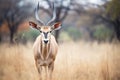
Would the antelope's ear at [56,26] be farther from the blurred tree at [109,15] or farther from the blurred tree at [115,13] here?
the blurred tree at [115,13]

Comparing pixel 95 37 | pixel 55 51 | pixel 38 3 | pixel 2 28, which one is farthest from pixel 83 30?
pixel 2 28

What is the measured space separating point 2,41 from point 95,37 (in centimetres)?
81

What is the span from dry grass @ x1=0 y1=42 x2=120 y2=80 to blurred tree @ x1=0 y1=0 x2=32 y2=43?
0.64 feet

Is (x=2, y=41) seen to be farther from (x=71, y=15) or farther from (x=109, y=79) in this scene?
(x=109, y=79)

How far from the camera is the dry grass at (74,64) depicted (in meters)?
2.21

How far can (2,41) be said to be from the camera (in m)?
2.29

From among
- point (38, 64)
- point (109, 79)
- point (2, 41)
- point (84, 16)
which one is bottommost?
point (109, 79)

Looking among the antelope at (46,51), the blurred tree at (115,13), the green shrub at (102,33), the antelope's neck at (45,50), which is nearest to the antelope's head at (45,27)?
the antelope at (46,51)

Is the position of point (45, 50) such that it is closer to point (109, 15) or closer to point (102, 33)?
point (102, 33)

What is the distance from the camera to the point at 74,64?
222 centimetres

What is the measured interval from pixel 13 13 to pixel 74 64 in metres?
0.70

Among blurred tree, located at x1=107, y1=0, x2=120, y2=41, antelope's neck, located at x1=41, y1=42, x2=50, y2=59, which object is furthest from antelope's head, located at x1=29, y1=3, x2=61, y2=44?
blurred tree, located at x1=107, y1=0, x2=120, y2=41

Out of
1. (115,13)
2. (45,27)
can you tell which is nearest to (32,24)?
(45,27)

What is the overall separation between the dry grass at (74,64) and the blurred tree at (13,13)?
0.20 meters
